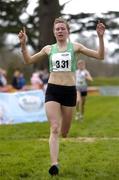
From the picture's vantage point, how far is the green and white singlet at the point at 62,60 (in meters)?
7.22

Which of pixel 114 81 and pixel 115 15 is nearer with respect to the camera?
pixel 115 15

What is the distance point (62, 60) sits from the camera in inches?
284

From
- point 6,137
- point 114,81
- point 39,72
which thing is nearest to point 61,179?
point 6,137

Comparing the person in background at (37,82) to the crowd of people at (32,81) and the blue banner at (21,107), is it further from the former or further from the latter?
the blue banner at (21,107)

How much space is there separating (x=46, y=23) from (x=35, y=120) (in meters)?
9.95

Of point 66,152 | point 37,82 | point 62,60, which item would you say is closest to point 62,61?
point 62,60

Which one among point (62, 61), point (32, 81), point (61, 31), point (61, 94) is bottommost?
point (32, 81)

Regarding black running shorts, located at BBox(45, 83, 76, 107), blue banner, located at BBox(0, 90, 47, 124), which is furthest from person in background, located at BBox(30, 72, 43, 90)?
black running shorts, located at BBox(45, 83, 76, 107)

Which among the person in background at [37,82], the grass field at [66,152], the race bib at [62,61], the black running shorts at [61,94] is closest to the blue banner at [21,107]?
the grass field at [66,152]

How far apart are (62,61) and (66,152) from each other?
A: 2543mm

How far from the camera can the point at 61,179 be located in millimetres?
6879

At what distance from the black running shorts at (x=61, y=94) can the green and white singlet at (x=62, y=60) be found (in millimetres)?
237

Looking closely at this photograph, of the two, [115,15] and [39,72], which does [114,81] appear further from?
[39,72]

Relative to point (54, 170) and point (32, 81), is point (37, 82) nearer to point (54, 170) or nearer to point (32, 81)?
point (32, 81)
